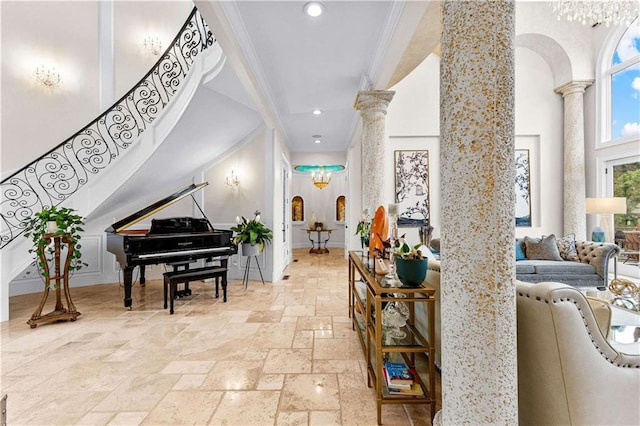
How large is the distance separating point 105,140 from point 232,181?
2.11m

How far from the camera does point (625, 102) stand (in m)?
6.05

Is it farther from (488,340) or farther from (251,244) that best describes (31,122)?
(488,340)

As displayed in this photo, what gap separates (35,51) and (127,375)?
5.49 metres

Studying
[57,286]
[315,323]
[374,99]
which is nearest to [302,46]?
[374,99]

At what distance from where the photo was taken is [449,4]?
136cm

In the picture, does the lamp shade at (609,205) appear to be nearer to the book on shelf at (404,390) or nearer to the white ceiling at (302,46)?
the white ceiling at (302,46)

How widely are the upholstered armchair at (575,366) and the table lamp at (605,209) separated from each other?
5100mm

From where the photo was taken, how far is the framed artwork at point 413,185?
708cm

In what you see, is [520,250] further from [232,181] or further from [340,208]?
[340,208]

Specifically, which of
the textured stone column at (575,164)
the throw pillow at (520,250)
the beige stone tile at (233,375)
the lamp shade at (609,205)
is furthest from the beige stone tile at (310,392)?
the textured stone column at (575,164)

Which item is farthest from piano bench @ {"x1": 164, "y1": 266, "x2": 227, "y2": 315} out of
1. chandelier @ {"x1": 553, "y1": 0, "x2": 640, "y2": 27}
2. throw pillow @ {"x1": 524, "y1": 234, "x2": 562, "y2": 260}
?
chandelier @ {"x1": 553, "y1": 0, "x2": 640, "y2": 27}

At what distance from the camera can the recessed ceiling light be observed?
262 centimetres

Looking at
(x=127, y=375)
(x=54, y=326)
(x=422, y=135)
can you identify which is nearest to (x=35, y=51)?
(x=54, y=326)

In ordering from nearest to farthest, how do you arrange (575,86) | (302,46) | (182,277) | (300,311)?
(302,46) → (300,311) → (182,277) → (575,86)
